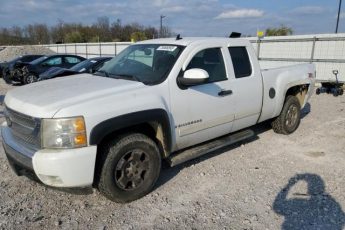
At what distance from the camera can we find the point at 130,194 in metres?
3.87

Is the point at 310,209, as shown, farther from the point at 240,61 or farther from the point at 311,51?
the point at 311,51

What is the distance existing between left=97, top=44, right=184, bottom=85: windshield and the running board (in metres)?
1.08

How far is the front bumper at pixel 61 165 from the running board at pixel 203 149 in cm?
124

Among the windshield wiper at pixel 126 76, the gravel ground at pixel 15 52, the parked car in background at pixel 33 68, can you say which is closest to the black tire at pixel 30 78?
the parked car in background at pixel 33 68

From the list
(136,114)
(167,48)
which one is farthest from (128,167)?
(167,48)

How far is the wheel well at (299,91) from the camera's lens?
6.69m

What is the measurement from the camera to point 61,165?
Result: 3246 mm

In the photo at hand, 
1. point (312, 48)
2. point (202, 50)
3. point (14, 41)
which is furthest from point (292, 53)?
point (14, 41)

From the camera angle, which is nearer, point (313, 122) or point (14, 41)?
point (313, 122)

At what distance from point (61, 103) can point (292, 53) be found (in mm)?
14554

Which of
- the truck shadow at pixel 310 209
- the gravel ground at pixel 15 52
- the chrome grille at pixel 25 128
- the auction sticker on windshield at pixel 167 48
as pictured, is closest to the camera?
the chrome grille at pixel 25 128

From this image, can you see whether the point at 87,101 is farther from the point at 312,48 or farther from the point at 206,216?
the point at 312,48

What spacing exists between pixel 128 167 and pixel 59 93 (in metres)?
1.16

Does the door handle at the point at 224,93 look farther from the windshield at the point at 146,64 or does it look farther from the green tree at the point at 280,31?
the green tree at the point at 280,31
